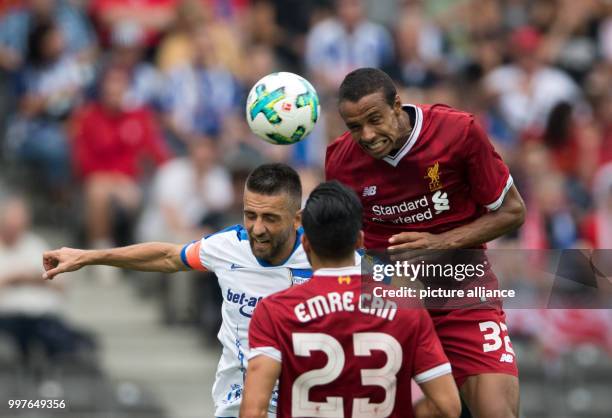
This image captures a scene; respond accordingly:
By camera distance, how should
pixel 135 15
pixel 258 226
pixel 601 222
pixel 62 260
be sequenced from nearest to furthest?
pixel 258 226, pixel 62 260, pixel 601 222, pixel 135 15

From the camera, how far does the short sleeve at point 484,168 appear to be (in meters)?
6.96

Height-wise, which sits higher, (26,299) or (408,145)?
(26,299)

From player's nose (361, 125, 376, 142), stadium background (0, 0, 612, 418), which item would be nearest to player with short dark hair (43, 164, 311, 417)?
player's nose (361, 125, 376, 142)

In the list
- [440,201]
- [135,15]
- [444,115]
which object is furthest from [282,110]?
[135,15]

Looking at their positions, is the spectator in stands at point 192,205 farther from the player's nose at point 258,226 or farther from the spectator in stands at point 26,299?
the player's nose at point 258,226

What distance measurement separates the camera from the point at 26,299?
12.0m

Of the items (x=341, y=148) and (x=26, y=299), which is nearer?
(x=341, y=148)

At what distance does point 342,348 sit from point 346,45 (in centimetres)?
946

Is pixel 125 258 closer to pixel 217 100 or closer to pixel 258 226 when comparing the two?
pixel 258 226

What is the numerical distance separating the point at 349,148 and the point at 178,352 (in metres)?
6.44

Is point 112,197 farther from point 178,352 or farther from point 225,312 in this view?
point 225,312

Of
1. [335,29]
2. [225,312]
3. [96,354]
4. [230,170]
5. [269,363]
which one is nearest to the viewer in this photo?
[269,363]

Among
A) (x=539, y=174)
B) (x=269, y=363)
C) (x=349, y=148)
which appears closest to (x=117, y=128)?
(x=539, y=174)

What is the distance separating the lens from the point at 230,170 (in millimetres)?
13094
